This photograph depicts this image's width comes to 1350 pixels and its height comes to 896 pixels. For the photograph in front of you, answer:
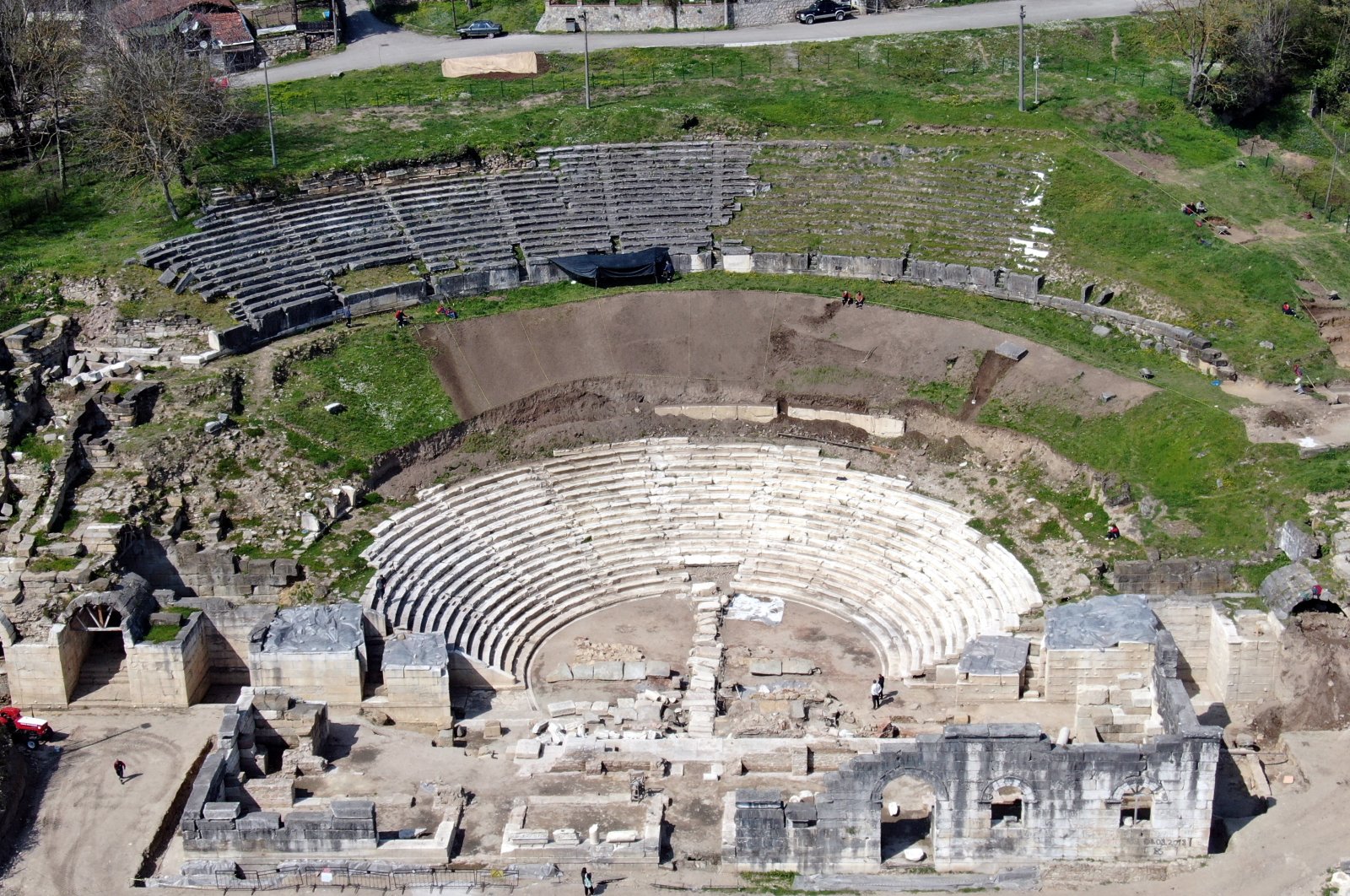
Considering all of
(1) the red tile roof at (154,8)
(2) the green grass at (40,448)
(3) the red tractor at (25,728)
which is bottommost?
(3) the red tractor at (25,728)

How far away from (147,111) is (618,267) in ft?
61.4

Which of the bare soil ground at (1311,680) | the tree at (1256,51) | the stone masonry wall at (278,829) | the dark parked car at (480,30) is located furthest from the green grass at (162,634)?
the tree at (1256,51)

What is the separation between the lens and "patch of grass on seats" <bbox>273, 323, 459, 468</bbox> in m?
55.0

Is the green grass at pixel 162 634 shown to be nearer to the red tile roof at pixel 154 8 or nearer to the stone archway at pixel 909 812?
the stone archway at pixel 909 812

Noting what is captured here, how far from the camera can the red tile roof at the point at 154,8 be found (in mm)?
77688

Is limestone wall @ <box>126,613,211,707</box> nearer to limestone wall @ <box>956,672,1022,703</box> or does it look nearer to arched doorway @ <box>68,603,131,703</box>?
arched doorway @ <box>68,603,131,703</box>

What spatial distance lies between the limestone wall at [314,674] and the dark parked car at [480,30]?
1802 inches

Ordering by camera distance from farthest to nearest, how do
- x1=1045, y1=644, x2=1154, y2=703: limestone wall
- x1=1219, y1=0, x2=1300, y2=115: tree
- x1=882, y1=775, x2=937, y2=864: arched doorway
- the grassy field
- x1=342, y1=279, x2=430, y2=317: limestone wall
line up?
x1=1219, y1=0, x2=1300, y2=115: tree
x1=342, y1=279, x2=430, y2=317: limestone wall
the grassy field
x1=1045, y1=644, x2=1154, y2=703: limestone wall
x1=882, y1=775, x2=937, y2=864: arched doorway

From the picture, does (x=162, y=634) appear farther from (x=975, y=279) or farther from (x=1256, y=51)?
(x=1256, y=51)

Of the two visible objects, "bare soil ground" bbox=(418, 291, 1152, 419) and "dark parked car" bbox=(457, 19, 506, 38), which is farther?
"dark parked car" bbox=(457, 19, 506, 38)

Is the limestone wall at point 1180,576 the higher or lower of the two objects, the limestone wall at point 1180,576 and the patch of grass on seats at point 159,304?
the lower

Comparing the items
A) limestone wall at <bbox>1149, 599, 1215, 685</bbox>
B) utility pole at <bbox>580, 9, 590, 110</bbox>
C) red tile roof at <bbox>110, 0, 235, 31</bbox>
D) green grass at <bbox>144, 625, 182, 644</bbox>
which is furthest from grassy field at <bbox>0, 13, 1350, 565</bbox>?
green grass at <bbox>144, 625, 182, 644</bbox>

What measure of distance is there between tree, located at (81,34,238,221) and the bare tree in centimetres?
4170

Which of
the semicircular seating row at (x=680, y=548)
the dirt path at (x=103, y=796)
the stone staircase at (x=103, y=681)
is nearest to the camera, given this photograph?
the dirt path at (x=103, y=796)
